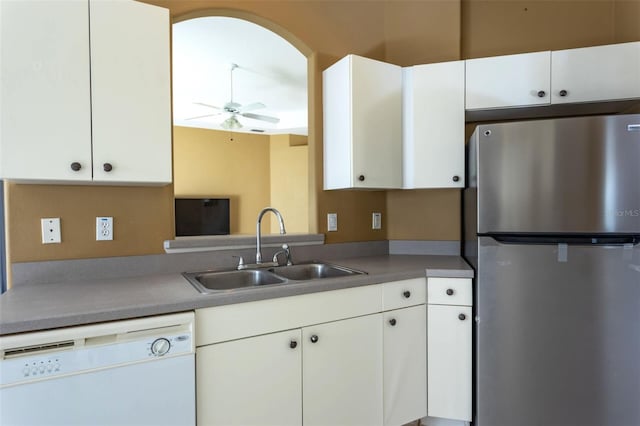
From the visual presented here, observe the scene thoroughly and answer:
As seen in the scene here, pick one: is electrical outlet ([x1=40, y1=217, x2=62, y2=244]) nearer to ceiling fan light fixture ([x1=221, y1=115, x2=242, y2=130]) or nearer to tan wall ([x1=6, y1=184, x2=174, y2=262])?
tan wall ([x1=6, y1=184, x2=174, y2=262])

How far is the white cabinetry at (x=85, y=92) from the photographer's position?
1.30 m

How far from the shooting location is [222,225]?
6.66 meters

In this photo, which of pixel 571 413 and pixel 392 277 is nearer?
pixel 571 413

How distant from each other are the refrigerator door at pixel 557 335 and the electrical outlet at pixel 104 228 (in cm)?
177

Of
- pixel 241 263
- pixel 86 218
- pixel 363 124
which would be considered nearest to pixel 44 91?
pixel 86 218

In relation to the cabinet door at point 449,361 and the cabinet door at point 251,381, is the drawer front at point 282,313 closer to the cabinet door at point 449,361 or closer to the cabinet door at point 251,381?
the cabinet door at point 251,381

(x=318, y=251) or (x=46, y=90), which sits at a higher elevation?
(x=46, y=90)

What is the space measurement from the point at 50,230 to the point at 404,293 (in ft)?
5.45

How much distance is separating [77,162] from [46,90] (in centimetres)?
28

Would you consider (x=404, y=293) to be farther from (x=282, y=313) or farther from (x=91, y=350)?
(x=91, y=350)

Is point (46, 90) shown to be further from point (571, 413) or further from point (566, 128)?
point (571, 413)

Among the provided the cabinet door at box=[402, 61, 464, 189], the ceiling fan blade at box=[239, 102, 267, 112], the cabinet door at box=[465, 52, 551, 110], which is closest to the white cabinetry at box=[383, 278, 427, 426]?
the cabinet door at box=[402, 61, 464, 189]

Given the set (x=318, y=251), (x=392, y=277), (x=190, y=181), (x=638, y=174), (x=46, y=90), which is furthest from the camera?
(x=190, y=181)

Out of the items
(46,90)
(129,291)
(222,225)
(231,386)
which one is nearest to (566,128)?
(231,386)
